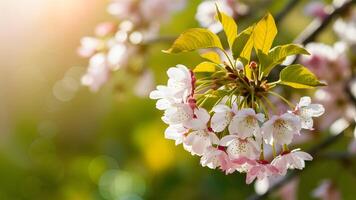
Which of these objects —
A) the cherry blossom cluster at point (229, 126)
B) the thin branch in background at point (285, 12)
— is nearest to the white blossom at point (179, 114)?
the cherry blossom cluster at point (229, 126)

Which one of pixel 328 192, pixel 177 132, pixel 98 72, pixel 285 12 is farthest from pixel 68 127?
pixel 177 132

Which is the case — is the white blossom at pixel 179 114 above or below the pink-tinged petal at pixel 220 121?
above

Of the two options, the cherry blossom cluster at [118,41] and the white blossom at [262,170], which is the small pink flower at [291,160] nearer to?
the white blossom at [262,170]

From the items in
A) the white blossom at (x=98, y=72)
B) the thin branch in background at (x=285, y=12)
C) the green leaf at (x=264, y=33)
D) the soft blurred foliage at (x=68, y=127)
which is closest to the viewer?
the green leaf at (x=264, y=33)

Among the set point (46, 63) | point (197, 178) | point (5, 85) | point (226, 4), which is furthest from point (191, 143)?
point (5, 85)

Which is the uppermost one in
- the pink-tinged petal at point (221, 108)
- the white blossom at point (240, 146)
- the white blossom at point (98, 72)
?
the white blossom at point (98, 72)

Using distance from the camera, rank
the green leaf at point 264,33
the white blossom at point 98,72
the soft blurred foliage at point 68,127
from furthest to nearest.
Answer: the soft blurred foliage at point 68,127, the white blossom at point 98,72, the green leaf at point 264,33

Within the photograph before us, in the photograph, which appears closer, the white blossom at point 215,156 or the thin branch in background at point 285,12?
the white blossom at point 215,156
